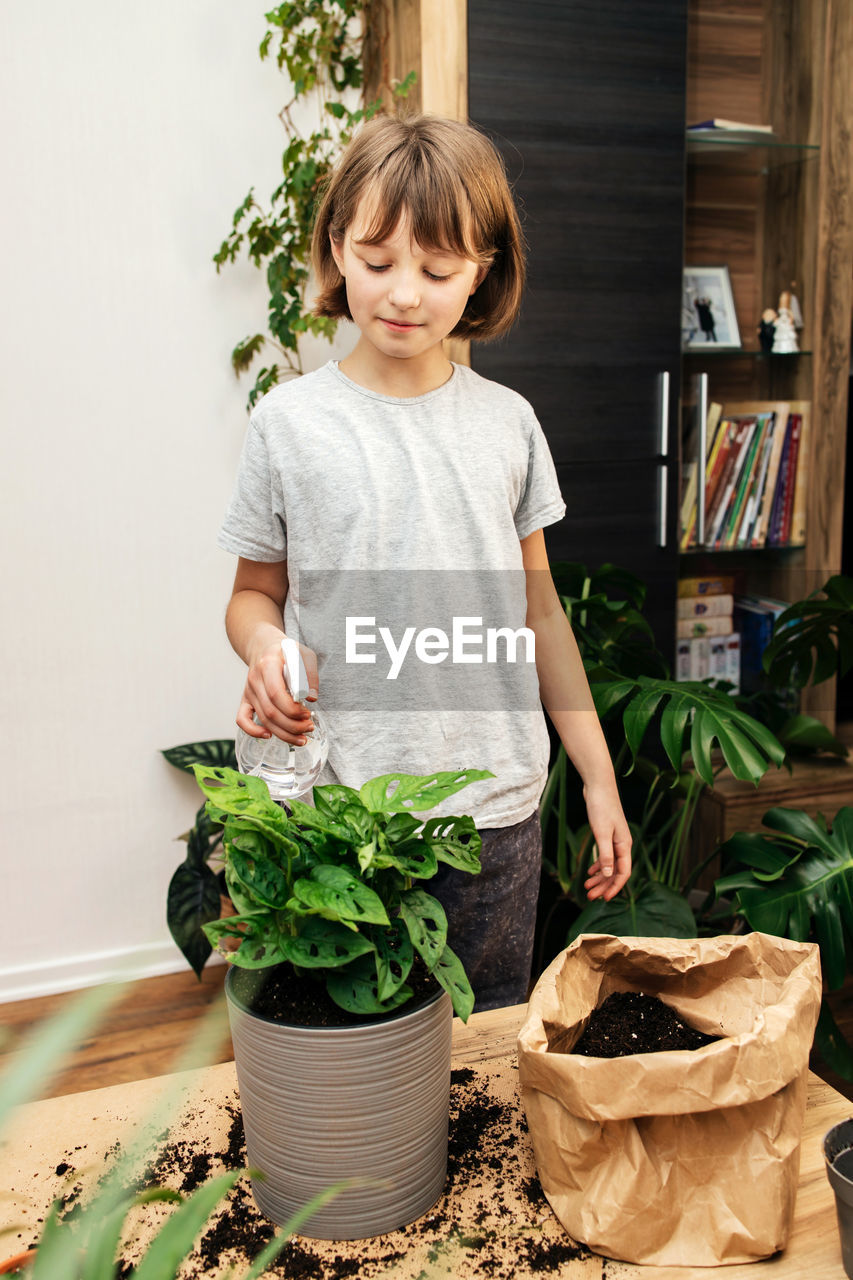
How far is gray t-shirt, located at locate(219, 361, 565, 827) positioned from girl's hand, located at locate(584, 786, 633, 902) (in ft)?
0.38

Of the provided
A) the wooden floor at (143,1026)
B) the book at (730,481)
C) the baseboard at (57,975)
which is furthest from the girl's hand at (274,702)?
the book at (730,481)

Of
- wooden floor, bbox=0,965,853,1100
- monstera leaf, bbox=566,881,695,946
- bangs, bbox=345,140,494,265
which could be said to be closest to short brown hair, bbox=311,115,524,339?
bangs, bbox=345,140,494,265

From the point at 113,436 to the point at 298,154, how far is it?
0.78 metres

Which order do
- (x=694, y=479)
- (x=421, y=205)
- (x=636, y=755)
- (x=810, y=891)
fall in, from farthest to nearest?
(x=694, y=479)
(x=636, y=755)
(x=810, y=891)
(x=421, y=205)

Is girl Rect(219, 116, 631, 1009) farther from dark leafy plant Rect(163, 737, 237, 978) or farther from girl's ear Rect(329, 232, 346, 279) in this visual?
dark leafy plant Rect(163, 737, 237, 978)

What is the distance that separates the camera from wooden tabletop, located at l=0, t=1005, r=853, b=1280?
2.25ft

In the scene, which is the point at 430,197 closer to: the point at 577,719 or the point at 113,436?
the point at 577,719

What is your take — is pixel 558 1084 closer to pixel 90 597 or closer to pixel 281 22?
pixel 90 597

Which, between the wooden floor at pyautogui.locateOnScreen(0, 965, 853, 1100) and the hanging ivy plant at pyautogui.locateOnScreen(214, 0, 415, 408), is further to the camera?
the hanging ivy plant at pyautogui.locateOnScreen(214, 0, 415, 408)

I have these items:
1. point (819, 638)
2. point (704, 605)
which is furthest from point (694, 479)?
point (819, 638)

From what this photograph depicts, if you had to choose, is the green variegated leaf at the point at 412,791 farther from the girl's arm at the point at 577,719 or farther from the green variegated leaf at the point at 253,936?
the girl's arm at the point at 577,719

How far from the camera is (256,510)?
3.82 ft

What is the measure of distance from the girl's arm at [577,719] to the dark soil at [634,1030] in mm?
269

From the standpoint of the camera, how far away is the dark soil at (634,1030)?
78 centimetres
